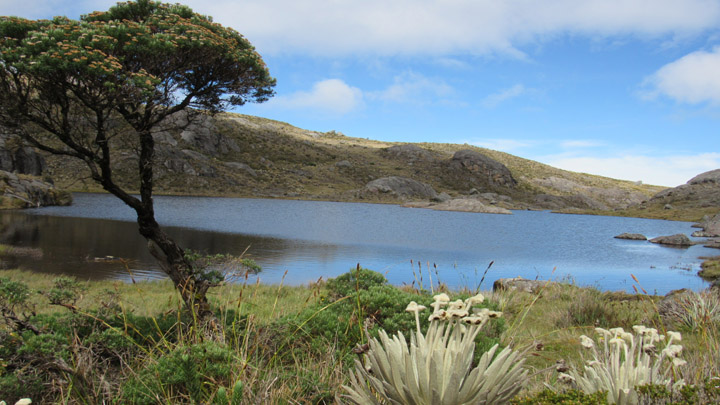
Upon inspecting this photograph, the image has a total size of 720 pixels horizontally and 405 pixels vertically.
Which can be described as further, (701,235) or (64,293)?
(701,235)

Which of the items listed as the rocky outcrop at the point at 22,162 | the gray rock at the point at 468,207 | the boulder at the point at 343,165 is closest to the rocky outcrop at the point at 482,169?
the boulder at the point at 343,165

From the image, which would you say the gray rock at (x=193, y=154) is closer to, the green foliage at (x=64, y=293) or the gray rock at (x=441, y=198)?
the gray rock at (x=441, y=198)

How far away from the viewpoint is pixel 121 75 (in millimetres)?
6348

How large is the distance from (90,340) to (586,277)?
69.5 feet

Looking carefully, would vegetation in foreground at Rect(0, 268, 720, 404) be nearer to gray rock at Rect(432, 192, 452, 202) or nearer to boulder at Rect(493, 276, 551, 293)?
boulder at Rect(493, 276, 551, 293)

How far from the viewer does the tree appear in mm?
6113

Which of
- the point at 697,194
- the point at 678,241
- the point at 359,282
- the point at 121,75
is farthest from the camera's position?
the point at 697,194

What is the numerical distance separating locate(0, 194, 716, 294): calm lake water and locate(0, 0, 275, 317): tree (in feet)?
15.4

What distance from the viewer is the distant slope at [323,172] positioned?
229ft

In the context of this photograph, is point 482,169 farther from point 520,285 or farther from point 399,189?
point 520,285

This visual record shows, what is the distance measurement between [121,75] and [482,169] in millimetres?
116106

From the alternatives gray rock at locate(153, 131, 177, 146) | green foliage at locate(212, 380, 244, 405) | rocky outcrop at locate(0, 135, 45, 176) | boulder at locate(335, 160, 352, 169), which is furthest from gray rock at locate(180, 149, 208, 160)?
green foliage at locate(212, 380, 244, 405)

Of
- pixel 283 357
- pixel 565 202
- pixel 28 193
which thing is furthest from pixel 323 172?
pixel 283 357

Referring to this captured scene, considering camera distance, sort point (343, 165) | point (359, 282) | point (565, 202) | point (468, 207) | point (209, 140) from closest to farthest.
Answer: point (359, 282) → point (468, 207) → point (209, 140) → point (343, 165) → point (565, 202)
